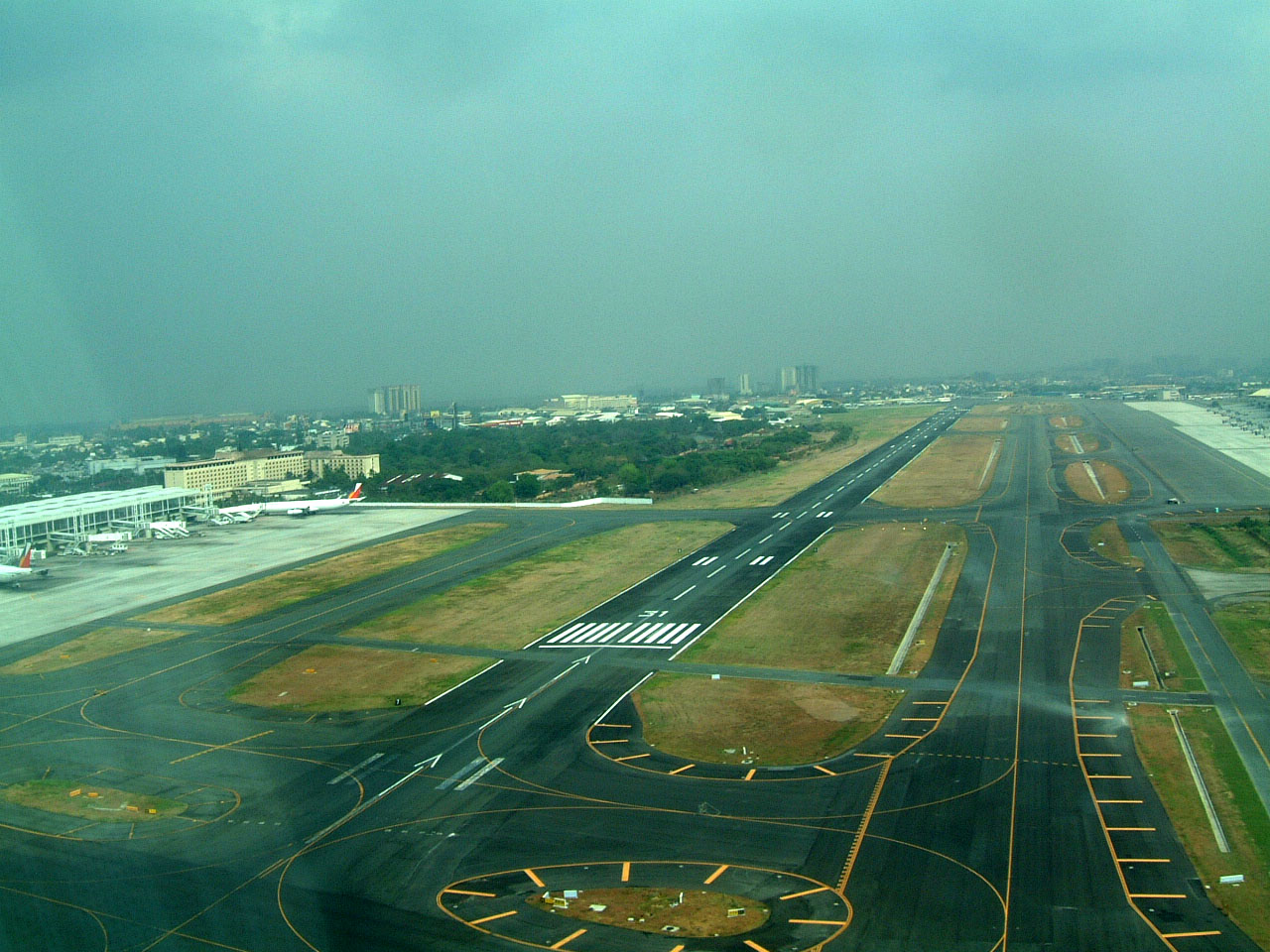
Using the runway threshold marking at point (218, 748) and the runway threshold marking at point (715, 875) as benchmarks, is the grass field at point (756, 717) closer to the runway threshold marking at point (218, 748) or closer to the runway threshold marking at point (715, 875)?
the runway threshold marking at point (715, 875)

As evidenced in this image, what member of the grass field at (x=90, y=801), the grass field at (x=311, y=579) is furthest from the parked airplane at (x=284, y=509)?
the grass field at (x=90, y=801)

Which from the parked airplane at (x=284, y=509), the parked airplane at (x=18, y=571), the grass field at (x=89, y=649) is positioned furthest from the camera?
the parked airplane at (x=284, y=509)

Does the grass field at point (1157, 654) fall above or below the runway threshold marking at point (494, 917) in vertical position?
above

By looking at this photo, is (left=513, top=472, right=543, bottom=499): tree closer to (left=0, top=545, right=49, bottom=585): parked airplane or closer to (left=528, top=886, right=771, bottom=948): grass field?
(left=0, top=545, right=49, bottom=585): parked airplane

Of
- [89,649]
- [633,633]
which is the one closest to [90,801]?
[89,649]

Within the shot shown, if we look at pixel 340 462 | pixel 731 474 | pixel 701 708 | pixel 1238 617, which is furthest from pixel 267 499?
pixel 1238 617

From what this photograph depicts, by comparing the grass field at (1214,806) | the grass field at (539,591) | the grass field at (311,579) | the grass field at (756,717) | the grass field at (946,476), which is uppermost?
the grass field at (946,476)

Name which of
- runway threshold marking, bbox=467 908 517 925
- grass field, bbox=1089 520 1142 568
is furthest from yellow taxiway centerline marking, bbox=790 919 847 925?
grass field, bbox=1089 520 1142 568
